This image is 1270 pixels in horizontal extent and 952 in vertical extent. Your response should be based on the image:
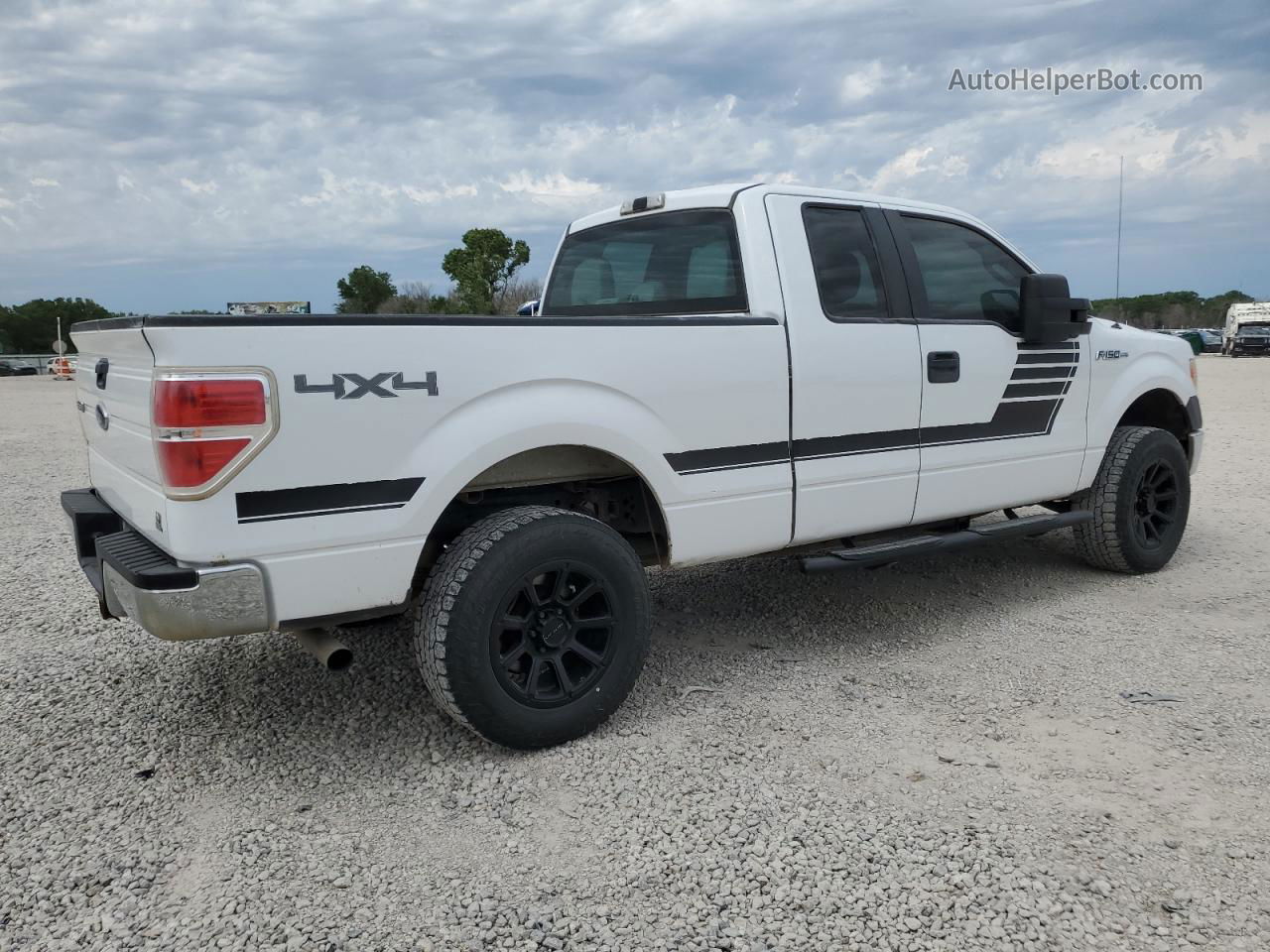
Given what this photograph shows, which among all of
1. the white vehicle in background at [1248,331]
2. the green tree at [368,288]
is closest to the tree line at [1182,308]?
the white vehicle in background at [1248,331]

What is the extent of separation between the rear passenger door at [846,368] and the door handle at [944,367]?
0.28 feet

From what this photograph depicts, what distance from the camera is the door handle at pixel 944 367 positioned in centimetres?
434

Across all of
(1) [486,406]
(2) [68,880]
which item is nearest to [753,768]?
(1) [486,406]

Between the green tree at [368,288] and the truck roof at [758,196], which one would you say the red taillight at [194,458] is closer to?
the truck roof at [758,196]

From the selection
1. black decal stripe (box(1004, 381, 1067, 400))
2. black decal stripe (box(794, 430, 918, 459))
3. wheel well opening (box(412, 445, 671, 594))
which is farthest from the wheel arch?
black decal stripe (box(1004, 381, 1067, 400))

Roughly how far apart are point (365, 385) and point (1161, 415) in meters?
4.95

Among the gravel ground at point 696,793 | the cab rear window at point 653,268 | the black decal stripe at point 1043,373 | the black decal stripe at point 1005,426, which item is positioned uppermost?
the cab rear window at point 653,268

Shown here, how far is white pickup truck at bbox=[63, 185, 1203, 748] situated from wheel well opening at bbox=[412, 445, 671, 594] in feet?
0.03

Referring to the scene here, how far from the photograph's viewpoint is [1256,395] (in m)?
18.5

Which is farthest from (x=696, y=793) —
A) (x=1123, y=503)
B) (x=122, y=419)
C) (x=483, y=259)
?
(x=483, y=259)

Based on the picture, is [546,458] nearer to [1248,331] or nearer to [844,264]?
[844,264]

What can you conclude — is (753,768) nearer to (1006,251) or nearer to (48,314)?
(1006,251)

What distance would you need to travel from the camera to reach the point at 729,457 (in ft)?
12.3

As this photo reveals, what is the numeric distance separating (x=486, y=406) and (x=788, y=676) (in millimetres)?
1792
